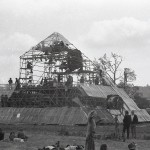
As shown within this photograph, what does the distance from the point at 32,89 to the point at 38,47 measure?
5.65 m

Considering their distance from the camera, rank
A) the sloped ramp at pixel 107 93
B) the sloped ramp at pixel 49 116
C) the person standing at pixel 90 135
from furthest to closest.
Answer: the sloped ramp at pixel 107 93
the sloped ramp at pixel 49 116
the person standing at pixel 90 135

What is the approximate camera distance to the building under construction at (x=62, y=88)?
42.8 metres

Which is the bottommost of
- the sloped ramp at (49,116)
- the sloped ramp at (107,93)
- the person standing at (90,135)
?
the person standing at (90,135)

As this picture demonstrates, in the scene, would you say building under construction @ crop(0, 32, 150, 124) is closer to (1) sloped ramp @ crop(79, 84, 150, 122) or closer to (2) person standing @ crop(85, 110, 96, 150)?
(1) sloped ramp @ crop(79, 84, 150, 122)

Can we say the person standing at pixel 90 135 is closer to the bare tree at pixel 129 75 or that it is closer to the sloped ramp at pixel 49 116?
the sloped ramp at pixel 49 116

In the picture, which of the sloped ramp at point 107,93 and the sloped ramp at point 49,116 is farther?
the sloped ramp at point 107,93

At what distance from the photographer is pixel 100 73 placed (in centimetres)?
4891

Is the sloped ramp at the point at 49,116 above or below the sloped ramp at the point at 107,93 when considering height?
below

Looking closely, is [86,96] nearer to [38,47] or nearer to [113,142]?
[38,47]

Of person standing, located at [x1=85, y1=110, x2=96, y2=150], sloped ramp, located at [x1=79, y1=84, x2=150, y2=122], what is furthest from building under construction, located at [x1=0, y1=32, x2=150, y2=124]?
person standing, located at [x1=85, y1=110, x2=96, y2=150]

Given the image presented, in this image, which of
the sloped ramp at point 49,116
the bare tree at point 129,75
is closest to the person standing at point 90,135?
the sloped ramp at point 49,116

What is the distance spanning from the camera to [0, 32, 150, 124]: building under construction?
140 ft

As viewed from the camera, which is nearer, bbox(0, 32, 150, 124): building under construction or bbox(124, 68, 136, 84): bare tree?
bbox(0, 32, 150, 124): building under construction

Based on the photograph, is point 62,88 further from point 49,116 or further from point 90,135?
point 90,135
